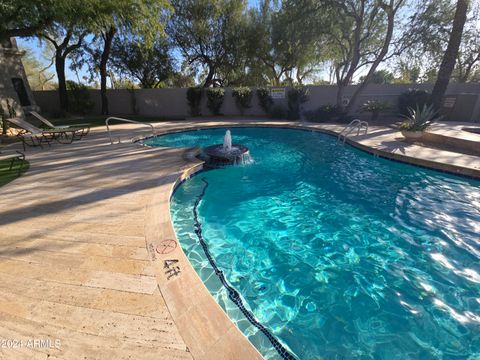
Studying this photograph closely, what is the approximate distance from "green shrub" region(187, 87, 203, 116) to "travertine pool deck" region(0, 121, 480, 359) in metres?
12.8

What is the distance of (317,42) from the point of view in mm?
15250

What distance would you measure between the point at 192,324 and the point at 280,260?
1.71m

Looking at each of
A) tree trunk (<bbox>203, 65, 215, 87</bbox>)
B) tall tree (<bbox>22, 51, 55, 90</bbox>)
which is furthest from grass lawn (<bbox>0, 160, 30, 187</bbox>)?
tall tree (<bbox>22, 51, 55, 90</bbox>)

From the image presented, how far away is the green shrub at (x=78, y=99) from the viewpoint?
16.0 meters

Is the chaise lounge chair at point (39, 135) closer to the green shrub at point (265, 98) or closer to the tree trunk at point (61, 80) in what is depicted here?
the tree trunk at point (61, 80)

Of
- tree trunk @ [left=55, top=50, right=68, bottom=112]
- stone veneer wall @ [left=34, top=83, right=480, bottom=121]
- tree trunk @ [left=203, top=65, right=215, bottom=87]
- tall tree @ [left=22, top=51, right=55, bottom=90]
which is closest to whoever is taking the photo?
tree trunk @ [left=55, top=50, right=68, bottom=112]

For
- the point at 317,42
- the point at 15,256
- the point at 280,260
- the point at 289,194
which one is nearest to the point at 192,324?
the point at 280,260

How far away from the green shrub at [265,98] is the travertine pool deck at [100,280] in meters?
12.7

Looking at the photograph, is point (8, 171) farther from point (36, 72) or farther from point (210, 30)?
point (36, 72)

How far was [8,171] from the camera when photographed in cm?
515

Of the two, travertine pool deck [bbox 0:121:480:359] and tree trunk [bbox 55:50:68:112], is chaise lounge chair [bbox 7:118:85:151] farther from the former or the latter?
tree trunk [bbox 55:50:68:112]

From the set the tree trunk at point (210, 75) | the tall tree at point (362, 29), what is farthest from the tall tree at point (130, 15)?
the tall tree at point (362, 29)

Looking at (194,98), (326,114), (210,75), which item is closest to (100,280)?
(326,114)

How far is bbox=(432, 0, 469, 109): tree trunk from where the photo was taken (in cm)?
990
